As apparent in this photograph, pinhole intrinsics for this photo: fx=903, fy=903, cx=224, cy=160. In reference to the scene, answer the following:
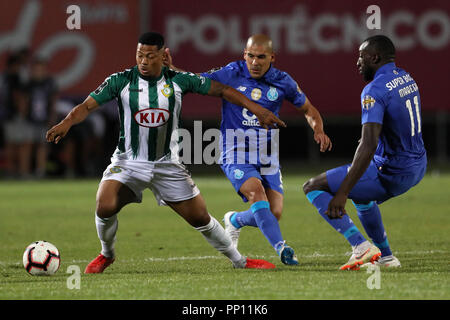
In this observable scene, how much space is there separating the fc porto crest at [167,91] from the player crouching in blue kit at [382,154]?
4.20 ft

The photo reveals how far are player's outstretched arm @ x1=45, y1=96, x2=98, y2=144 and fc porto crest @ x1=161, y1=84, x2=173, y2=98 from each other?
512mm

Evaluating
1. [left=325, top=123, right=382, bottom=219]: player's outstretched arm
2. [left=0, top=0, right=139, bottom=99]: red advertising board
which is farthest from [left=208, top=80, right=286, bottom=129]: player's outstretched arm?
[left=0, top=0, right=139, bottom=99]: red advertising board

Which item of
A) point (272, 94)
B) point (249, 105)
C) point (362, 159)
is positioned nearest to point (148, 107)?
point (249, 105)

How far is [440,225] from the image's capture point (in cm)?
1008

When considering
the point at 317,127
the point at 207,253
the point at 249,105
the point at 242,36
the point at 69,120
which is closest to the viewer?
the point at 69,120

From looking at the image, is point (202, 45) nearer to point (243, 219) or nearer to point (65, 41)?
point (65, 41)

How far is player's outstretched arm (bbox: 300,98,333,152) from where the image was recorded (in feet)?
23.2

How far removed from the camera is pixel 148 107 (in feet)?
22.1

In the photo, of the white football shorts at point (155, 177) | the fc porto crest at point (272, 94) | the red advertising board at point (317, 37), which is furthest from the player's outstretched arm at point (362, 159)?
the red advertising board at point (317, 37)

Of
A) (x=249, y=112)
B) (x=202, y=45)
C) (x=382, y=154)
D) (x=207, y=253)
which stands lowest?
(x=207, y=253)

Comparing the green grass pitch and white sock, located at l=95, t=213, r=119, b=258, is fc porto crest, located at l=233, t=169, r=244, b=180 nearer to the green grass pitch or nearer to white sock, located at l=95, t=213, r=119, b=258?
the green grass pitch

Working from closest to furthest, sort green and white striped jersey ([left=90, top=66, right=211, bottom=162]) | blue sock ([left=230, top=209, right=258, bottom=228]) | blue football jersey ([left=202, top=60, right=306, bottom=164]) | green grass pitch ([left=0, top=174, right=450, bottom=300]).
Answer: green grass pitch ([left=0, top=174, right=450, bottom=300])
green and white striped jersey ([left=90, top=66, right=211, bottom=162])
blue football jersey ([left=202, top=60, right=306, bottom=164])
blue sock ([left=230, top=209, right=258, bottom=228])

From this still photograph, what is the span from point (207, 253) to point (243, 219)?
480 mm
